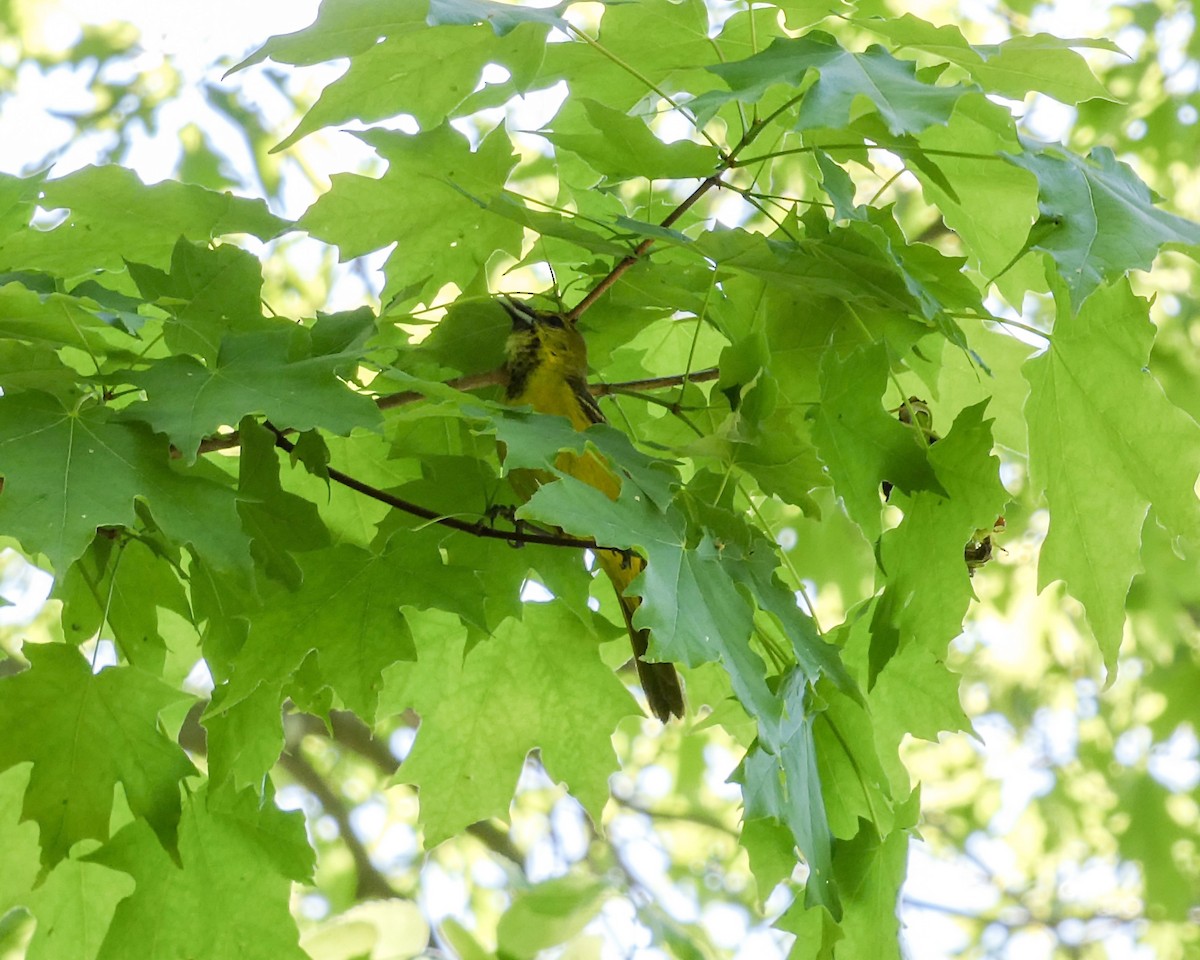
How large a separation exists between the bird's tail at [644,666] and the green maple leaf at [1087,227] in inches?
29.6

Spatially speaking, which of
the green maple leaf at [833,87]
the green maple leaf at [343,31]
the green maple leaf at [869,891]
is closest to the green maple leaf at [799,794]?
the green maple leaf at [869,891]

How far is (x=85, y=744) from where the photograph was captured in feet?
4.30

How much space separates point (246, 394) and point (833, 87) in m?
0.57

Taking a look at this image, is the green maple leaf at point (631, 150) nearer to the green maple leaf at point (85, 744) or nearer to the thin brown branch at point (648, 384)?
the thin brown branch at point (648, 384)

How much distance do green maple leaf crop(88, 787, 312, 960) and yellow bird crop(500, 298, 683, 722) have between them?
1.56 ft

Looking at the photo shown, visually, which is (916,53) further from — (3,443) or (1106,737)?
(1106,737)

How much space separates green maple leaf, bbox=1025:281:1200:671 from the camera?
1425mm

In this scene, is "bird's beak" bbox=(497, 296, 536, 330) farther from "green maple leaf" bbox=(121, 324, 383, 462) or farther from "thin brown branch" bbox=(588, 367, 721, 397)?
"green maple leaf" bbox=(121, 324, 383, 462)

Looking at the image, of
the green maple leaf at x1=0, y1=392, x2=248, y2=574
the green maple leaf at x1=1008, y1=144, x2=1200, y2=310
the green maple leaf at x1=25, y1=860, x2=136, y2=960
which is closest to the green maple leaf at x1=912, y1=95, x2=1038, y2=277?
the green maple leaf at x1=1008, y1=144, x2=1200, y2=310

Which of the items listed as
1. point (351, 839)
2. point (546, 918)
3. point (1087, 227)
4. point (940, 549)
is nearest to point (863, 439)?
point (940, 549)

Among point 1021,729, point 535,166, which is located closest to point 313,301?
point 535,166

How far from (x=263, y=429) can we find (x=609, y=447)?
33 cm

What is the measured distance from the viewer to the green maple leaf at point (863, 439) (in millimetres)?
1289

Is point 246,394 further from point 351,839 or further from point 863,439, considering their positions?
point 351,839
